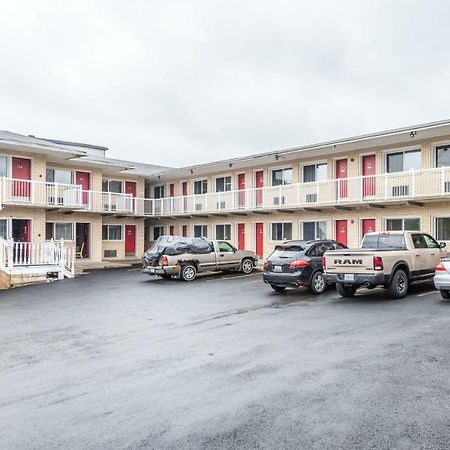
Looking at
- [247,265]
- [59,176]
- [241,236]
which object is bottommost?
[247,265]

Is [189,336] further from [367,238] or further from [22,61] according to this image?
[22,61]

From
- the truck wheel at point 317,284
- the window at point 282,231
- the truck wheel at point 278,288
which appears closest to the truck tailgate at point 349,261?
the truck wheel at point 317,284

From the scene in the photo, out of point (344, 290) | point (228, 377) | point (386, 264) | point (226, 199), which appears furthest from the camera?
point (226, 199)

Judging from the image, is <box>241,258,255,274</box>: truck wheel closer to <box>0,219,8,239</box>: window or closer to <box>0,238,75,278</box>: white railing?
<box>0,238,75,278</box>: white railing

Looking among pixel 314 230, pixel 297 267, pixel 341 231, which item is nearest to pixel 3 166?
pixel 314 230

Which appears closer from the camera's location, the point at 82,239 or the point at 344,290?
the point at 344,290

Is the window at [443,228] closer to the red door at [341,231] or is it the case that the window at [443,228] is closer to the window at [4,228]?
the red door at [341,231]

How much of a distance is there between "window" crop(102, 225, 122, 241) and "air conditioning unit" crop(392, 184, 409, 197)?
18.2 metres

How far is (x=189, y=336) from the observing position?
8016mm

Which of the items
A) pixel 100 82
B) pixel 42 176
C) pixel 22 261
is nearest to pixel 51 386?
pixel 22 261

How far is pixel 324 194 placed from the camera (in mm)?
21391

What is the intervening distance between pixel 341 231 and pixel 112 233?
602 inches

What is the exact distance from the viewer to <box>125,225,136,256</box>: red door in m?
30.6

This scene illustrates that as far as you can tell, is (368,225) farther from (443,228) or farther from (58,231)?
(58,231)
